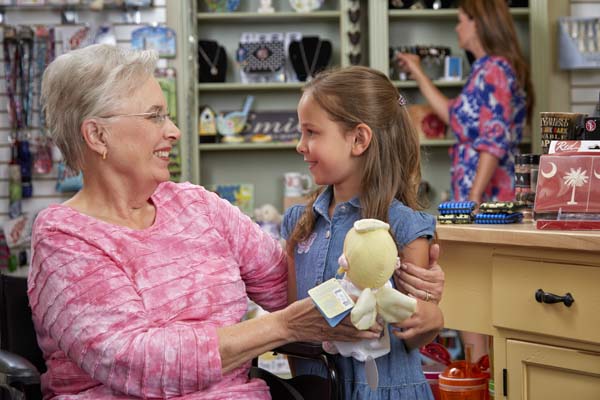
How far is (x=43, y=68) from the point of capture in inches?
209

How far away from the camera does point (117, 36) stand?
5.56 metres

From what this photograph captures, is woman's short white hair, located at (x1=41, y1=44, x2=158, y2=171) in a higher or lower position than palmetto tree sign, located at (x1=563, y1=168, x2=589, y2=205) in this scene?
higher

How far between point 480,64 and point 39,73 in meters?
2.55

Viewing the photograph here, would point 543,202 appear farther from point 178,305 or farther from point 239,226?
point 178,305

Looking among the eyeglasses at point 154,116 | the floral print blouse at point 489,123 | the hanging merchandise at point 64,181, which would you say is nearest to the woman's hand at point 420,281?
the eyeglasses at point 154,116

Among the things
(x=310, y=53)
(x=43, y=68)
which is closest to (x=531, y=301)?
(x=310, y=53)

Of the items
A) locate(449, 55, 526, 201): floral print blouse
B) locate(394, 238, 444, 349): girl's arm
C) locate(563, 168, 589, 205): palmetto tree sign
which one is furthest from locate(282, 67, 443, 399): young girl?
locate(449, 55, 526, 201): floral print blouse

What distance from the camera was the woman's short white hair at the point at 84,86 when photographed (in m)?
1.93

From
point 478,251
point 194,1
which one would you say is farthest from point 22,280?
point 194,1

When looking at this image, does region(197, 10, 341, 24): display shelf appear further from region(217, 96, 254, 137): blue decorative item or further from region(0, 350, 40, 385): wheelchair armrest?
region(0, 350, 40, 385): wheelchair armrest

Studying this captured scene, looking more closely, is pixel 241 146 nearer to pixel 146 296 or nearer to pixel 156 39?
pixel 156 39

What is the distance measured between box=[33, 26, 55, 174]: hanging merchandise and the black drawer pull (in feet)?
12.6

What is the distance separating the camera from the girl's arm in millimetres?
1916

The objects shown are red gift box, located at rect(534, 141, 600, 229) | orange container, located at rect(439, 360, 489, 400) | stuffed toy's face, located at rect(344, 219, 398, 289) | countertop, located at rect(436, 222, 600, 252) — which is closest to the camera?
stuffed toy's face, located at rect(344, 219, 398, 289)
